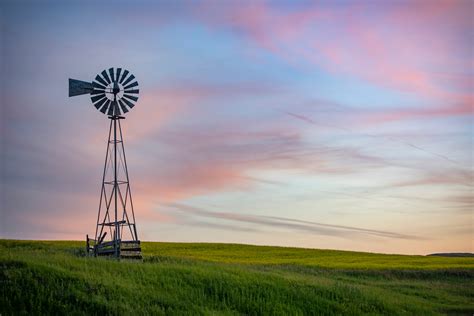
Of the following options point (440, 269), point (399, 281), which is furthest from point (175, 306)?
point (440, 269)

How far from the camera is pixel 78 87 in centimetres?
3956

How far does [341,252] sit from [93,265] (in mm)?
44174

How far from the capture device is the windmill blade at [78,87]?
39.5 meters

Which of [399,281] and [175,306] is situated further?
[399,281]

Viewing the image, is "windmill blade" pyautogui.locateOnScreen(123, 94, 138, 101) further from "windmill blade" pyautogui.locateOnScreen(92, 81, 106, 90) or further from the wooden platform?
the wooden platform

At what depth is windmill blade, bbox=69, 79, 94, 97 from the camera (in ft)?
130

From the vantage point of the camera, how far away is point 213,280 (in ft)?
94.2

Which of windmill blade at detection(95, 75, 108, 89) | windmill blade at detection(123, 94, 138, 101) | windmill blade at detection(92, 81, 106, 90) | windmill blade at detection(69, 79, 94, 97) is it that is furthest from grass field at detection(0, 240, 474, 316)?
windmill blade at detection(95, 75, 108, 89)

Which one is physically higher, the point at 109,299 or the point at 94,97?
the point at 94,97

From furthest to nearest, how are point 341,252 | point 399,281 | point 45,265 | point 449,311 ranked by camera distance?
point 341,252 → point 399,281 → point 449,311 → point 45,265

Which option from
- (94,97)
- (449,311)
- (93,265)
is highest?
(94,97)

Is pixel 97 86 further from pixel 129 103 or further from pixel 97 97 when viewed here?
pixel 129 103

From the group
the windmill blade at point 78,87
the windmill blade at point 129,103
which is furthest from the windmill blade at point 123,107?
the windmill blade at point 78,87

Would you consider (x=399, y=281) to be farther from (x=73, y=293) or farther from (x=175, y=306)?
(x=73, y=293)
